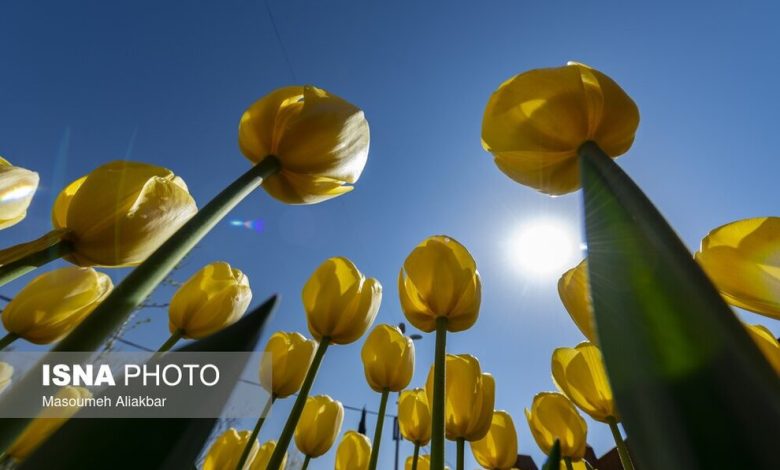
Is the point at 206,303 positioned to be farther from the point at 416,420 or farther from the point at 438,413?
the point at 416,420

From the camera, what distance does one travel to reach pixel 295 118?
1.69 ft

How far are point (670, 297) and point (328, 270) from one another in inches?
28.1

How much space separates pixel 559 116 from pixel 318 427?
94 centimetres

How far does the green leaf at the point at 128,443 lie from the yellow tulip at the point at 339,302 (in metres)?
0.55

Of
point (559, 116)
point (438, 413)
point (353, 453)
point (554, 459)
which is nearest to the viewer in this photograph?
point (554, 459)

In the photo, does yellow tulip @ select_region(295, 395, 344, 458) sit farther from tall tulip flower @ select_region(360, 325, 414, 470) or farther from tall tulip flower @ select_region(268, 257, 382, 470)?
tall tulip flower @ select_region(268, 257, 382, 470)

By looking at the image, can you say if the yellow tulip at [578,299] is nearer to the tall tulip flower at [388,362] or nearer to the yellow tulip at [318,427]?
the tall tulip flower at [388,362]

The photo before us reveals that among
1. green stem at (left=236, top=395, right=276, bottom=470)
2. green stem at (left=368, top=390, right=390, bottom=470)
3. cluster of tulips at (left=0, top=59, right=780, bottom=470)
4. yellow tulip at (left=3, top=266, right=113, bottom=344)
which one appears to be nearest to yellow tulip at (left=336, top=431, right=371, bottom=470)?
cluster of tulips at (left=0, top=59, right=780, bottom=470)

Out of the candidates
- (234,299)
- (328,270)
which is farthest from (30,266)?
(328,270)

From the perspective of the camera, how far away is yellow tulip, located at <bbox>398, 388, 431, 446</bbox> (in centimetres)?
102

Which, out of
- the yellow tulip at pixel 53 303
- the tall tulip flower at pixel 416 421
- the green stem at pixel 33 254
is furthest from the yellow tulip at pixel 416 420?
the green stem at pixel 33 254

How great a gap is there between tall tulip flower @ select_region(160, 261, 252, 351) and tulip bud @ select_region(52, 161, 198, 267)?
0.82 ft

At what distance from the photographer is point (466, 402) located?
0.83 metres

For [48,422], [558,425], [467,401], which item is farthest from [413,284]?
[48,422]
